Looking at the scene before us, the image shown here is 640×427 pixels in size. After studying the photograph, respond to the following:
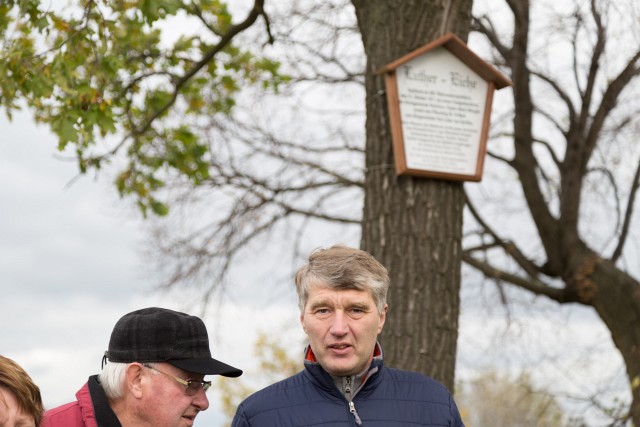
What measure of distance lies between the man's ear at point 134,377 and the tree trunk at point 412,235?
310 cm

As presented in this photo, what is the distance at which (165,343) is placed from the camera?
11.4ft

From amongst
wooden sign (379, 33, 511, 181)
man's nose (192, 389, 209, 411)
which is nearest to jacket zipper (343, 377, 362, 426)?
man's nose (192, 389, 209, 411)

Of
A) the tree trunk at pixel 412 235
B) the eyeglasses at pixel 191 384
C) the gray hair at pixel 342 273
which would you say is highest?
the tree trunk at pixel 412 235

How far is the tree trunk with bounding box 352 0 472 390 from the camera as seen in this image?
250 inches

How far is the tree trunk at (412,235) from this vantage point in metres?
6.34

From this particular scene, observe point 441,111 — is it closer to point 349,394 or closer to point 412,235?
point 412,235

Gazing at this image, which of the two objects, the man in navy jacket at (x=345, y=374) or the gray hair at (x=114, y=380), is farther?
the man in navy jacket at (x=345, y=374)

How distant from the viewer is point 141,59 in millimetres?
9586

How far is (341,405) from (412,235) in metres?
2.70

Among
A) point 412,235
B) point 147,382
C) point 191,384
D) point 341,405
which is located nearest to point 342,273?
point 341,405

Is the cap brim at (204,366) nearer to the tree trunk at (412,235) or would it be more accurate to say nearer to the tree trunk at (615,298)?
the tree trunk at (412,235)

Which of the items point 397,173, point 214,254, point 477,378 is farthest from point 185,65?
point 477,378

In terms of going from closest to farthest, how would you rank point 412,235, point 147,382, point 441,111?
point 147,382 < point 412,235 < point 441,111

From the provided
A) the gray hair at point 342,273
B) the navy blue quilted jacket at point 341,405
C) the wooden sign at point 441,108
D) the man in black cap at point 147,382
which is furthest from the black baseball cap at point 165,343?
the wooden sign at point 441,108
